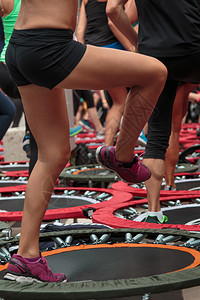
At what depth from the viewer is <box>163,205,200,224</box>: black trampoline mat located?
2795 mm

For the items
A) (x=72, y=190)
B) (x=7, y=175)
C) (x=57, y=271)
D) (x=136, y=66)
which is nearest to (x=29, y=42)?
(x=136, y=66)

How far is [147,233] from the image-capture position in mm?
2293

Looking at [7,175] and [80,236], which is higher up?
[80,236]

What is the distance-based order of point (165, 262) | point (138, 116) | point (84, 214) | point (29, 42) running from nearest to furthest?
→ point (29, 42)
point (138, 116)
point (165, 262)
point (84, 214)

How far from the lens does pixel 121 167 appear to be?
6.35ft

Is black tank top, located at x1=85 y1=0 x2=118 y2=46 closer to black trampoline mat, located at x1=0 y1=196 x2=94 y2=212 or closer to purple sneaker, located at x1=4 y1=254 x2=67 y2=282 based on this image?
black trampoline mat, located at x1=0 y1=196 x2=94 y2=212

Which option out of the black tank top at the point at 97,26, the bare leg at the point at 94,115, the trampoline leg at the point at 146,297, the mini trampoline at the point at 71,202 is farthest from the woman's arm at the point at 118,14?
the bare leg at the point at 94,115

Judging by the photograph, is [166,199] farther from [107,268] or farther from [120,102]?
[120,102]

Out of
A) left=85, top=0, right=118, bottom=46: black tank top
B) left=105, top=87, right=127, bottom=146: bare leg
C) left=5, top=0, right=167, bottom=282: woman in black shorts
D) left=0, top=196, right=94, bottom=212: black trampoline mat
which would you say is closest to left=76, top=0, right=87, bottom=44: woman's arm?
left=85, top=0, right=118, bottom=46: black tank top

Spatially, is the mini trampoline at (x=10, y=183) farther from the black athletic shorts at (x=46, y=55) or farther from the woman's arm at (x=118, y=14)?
the black athletic shorts at (x=46, y=55)

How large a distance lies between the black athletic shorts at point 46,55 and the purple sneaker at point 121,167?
0.44 meters

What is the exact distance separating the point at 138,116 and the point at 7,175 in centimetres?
291

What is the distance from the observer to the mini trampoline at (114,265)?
1483 millimetres

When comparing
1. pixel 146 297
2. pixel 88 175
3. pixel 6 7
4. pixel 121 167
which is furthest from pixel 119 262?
pixel 88 175
